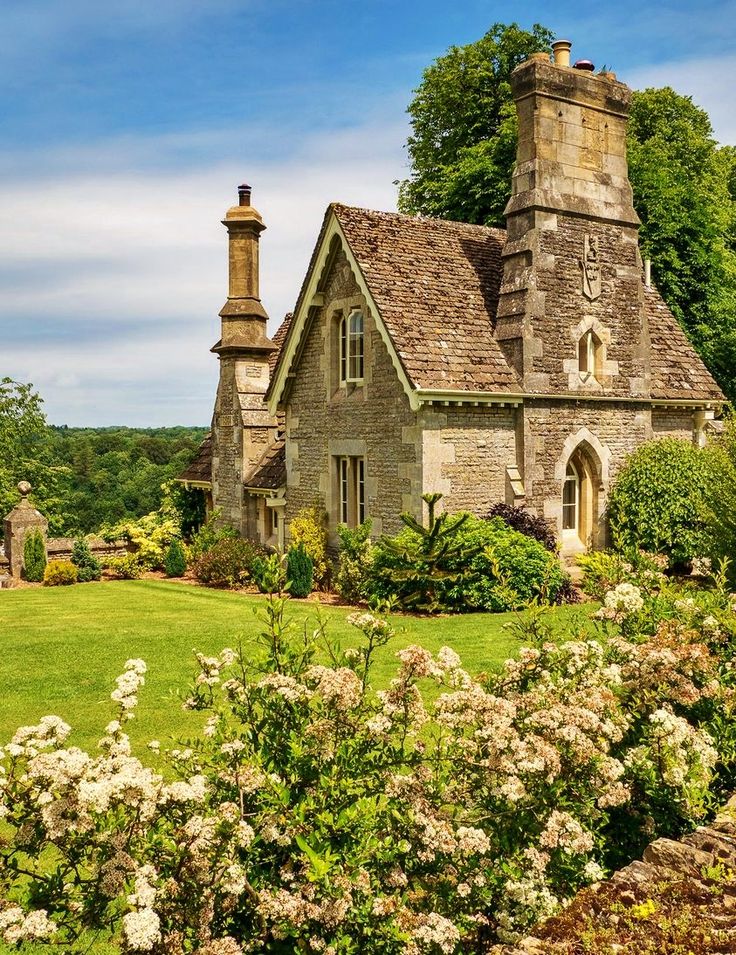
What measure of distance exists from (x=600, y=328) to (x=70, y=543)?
54.4 ft

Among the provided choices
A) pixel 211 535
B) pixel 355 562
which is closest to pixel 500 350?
pixel 355 562

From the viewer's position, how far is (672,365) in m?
23.5

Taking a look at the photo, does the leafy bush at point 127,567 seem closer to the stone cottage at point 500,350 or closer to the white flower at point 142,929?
the stone cottage at point 500,350

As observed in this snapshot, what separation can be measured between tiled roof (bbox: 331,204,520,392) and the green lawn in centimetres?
530

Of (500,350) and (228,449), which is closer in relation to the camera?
(500,350)

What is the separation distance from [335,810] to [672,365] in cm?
2118

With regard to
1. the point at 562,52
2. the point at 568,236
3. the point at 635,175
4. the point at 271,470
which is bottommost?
the point at 271,470

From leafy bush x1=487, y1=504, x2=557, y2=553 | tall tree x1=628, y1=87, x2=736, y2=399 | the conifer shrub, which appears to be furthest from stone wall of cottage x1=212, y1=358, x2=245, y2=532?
tall tree x1=628, y1=87, x2=736, y2=399

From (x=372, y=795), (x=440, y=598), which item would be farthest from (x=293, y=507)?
(x=372, y=795)

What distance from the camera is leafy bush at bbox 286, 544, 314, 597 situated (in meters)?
19.9

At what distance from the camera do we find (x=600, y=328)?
67.7ft

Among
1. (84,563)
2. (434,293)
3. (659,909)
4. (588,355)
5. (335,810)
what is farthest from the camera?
(84,563)

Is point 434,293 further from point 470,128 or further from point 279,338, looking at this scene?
point 470,128

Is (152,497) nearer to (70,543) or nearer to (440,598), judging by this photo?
(70,543)
